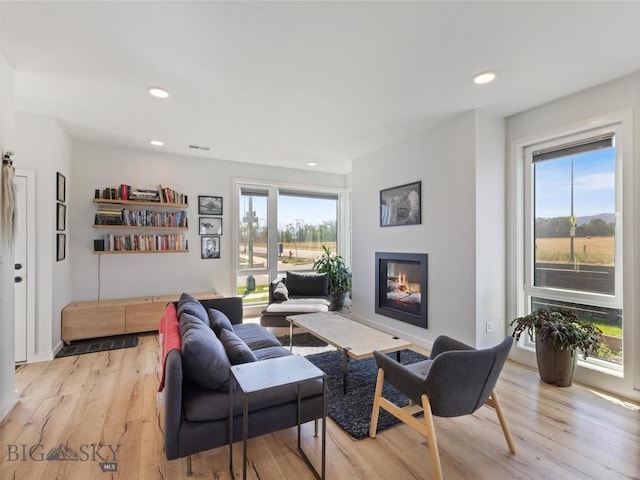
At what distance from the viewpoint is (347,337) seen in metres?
2.81

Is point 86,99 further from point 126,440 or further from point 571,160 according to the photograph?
point 571,160

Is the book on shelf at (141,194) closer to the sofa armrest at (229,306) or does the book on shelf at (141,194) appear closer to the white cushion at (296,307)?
the sofa armrest at (229,306)

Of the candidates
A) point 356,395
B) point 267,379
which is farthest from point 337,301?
point 267,379

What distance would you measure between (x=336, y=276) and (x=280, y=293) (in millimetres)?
1201

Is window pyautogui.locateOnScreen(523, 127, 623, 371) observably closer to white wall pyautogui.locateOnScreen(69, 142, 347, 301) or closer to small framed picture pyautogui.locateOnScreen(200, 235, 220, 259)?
white wall pyautogui.locateOnScreen(69, 142, 347, 301)

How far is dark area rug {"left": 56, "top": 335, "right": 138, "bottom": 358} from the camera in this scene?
3.60 m

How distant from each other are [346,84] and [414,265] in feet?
7.51

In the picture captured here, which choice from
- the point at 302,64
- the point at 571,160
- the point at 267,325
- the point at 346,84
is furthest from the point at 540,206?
the point at 267,325

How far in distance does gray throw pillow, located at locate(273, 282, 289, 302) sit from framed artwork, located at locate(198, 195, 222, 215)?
5.20 ft

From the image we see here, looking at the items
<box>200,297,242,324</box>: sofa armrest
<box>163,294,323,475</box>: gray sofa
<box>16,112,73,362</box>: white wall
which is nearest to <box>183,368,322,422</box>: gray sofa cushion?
<box>163,294,323,475</box>: gray sofa

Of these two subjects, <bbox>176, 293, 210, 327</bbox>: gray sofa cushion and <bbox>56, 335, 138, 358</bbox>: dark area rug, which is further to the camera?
<bbox>56, 335, 138, 358</bbox>: dark area rug

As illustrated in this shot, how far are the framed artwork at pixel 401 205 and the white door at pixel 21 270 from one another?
4.07 m

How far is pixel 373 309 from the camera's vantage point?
4.54m

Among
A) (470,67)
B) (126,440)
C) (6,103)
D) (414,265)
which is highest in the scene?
(470,67)
